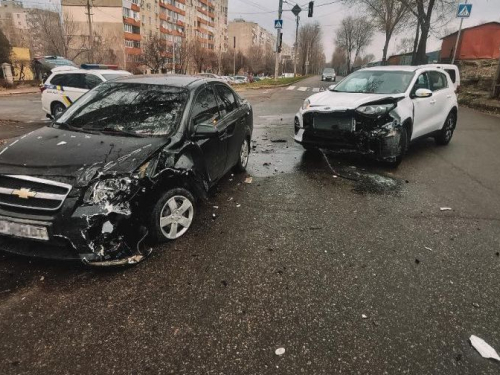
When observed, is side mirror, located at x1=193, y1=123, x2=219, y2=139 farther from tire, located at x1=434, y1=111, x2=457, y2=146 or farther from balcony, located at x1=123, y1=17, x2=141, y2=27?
balcony, located at x1=123, y1=17, x2=141, y2=27

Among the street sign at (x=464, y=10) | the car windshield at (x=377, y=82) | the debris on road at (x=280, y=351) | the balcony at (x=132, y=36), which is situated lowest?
the debris on road at (x=280, y=351)

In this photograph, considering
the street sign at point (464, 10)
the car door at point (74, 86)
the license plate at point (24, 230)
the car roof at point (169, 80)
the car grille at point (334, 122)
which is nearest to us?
the license plate at point (24, 230)

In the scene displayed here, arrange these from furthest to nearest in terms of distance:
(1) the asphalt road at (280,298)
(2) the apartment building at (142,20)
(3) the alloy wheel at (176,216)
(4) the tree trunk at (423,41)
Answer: (2) the apartment building at (142,20) → (4) the tree trunk at (423,41) → (3) the alloy wheel at (176,216) → (1) the asphalt road at (280,298)

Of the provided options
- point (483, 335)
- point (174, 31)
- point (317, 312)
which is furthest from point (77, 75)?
point (174, 31)

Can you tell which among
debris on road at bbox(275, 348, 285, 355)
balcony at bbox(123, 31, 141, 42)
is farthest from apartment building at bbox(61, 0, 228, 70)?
debris on road at bbox(275, 348, 285, 355)

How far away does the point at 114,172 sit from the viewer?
9.73 feet

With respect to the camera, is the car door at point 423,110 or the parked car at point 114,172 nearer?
the parked car at point 114,172

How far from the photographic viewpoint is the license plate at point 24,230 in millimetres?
2750

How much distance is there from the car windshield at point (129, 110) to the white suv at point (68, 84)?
647 centimetres

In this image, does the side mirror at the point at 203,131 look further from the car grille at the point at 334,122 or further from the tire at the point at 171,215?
Answer: the car grille at the point at 334,122

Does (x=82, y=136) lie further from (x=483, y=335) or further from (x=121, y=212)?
(x=483, y=335)

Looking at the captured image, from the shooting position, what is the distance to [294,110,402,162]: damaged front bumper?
591 centimetres

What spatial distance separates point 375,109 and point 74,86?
869 centimetres

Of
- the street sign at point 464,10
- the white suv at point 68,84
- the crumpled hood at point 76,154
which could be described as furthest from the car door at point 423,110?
the street sign at point 464,10
